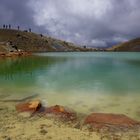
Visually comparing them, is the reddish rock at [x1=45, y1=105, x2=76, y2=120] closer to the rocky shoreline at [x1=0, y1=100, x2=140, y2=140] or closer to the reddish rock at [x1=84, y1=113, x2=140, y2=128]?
the rocky shoreline at [x1=0, y1=100, x2=140, y2=140]

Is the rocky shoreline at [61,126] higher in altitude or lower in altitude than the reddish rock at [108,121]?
lower

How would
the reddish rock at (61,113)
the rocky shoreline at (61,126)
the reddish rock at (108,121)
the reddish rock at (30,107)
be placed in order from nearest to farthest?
the rocky shoreline at (61,126)
the reddish rock at (108,121)
the reddish rock at (61,113)
the reddish rock at (30,107)

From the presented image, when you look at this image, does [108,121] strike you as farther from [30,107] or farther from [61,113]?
[30,107]

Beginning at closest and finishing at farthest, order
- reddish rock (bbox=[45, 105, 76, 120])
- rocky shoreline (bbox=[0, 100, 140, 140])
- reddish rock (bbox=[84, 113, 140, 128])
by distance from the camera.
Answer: rocky shoreline (bbox=[0, 100, 140, 140]), reddish rock (bbox=[84, 113, 140, 128]), reddish rock (bbox=[45, 105, 76, 120])

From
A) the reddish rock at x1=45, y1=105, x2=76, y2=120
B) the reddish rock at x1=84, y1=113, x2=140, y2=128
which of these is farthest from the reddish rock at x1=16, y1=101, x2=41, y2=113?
the reddish rock at x1=84, y1=113, x2=140, y2=128

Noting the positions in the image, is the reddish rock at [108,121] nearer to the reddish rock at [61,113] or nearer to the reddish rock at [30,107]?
the reddish rock at [61,113]

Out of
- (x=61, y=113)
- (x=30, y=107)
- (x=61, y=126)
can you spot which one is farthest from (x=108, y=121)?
(x=30, y=107)

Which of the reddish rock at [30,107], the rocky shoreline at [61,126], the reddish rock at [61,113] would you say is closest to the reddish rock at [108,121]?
the rocky shoreline at [61,126]

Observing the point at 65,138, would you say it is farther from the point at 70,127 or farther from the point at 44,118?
the point at 44,118

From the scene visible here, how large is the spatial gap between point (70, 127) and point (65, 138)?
113 cm

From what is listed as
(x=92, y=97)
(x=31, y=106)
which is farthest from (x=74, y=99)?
(x=31, y=106)

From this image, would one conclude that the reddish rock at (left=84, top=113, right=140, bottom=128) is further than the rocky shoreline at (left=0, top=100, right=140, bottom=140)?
Yes

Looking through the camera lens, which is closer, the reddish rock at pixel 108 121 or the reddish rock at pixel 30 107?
the reddish rock at pixel 108 121

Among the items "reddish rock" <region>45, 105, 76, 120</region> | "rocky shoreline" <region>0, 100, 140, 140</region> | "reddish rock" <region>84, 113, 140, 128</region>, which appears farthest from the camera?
"reddish rock" <region>45, 105, 76, 120</region>
